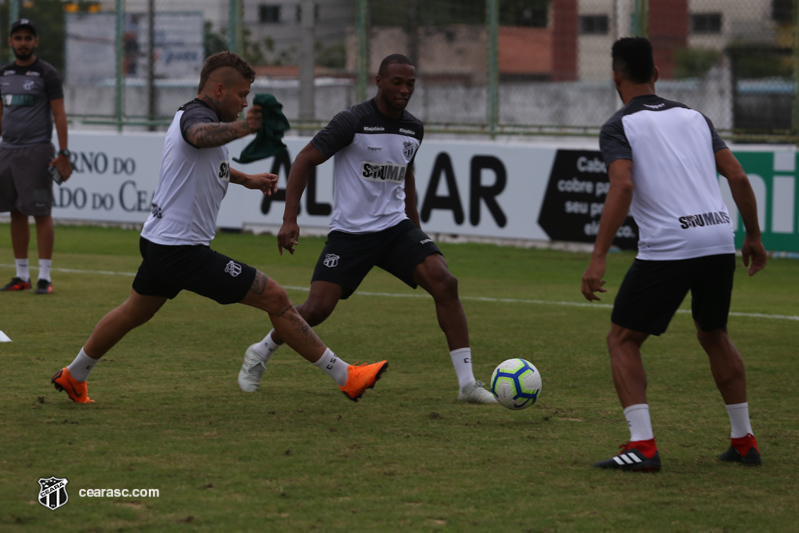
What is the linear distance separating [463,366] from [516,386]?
536mm

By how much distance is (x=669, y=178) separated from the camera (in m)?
5.28

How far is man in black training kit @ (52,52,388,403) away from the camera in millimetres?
6051

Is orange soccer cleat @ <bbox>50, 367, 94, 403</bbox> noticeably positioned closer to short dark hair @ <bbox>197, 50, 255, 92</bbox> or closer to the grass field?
the grass field

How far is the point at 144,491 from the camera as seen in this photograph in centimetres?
468

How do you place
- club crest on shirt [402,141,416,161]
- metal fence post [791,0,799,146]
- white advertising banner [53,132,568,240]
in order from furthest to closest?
white advertising banner [53,132,568,240], metal fence post [791,0,799,146], club crest on shirt [402,141,416,161]

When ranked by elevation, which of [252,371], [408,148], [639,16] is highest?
[639,16]

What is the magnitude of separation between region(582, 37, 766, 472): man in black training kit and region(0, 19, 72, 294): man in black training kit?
7.01m

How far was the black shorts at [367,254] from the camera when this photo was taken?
709 centimetres

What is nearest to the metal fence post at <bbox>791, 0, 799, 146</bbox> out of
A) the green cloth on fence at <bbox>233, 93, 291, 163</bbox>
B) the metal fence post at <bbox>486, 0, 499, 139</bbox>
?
the metal fence post at <bbox>486, 0, 499, 139</bbox>

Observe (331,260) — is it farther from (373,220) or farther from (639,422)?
(639,422)

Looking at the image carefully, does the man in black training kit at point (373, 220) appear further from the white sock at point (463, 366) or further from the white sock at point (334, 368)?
the white sock at point (334, 368)

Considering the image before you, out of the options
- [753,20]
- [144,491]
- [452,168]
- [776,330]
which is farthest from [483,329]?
[753,20]

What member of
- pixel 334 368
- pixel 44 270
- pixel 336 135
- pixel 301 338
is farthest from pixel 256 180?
pixel 44 270

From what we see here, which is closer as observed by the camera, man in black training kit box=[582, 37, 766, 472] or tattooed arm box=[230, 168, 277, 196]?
man in black training kit box=[582, 37, 766, 472]
